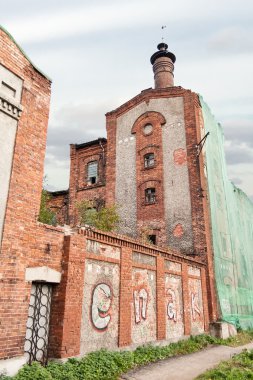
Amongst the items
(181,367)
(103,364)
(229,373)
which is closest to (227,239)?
(181,367)

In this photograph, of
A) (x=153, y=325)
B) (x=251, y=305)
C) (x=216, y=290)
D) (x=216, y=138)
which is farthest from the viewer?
(x=216, y=138)

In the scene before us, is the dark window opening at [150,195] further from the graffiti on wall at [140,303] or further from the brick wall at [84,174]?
the graffiti on wall at [140,303]

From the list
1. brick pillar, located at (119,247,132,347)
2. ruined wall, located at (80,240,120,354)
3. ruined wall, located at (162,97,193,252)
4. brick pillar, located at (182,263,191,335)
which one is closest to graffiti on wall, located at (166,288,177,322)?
brick pillar, located at (182,263,191,335)

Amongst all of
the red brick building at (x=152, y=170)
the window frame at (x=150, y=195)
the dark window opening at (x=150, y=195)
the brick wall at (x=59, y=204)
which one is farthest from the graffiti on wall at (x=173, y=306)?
the brick wall at (x=59, y=204)

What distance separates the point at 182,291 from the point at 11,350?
8508 mm

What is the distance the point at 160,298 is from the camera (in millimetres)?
11797

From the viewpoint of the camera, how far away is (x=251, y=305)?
1945cm

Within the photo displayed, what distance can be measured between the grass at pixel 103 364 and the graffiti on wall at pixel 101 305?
0.71 metres

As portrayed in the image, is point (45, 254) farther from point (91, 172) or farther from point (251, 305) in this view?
point (251, 305)

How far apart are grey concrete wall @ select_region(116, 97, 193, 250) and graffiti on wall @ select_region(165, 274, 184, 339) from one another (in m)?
3.49

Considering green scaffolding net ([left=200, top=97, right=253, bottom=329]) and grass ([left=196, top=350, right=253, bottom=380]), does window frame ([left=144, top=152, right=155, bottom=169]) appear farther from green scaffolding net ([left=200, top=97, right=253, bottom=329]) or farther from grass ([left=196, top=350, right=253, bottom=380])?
grass ([left=196, top=350, right=253, bottom=380])

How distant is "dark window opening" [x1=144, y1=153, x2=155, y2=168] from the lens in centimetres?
1946

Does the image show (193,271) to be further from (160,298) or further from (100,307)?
(100,307)

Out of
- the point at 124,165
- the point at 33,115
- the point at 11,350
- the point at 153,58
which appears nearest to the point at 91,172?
the point at 124,165
